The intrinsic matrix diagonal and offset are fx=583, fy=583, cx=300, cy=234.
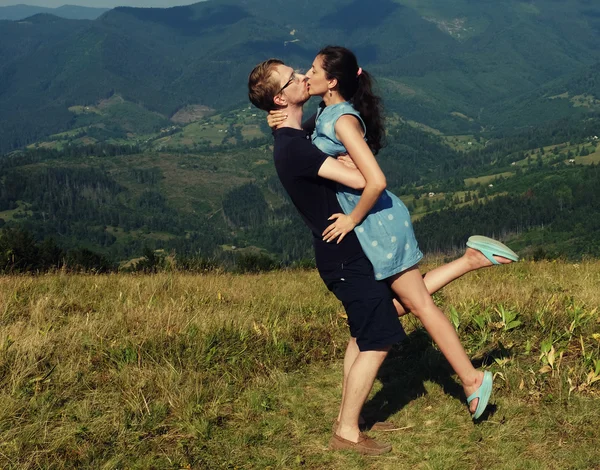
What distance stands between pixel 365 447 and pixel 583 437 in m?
1.93

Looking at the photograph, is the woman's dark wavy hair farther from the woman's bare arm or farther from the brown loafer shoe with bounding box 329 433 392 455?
the brown loafer shoe with bounding box 329 433 392 455

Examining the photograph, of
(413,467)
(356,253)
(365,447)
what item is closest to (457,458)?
(413,467)

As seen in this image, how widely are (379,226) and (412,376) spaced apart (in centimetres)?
263

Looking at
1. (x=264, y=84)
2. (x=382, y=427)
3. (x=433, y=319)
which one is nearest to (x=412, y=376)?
(x=382, y=427)

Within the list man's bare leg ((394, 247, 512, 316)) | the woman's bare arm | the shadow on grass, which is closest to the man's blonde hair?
the woman's bare arm

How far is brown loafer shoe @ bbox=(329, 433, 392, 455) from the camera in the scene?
5188 millimetres

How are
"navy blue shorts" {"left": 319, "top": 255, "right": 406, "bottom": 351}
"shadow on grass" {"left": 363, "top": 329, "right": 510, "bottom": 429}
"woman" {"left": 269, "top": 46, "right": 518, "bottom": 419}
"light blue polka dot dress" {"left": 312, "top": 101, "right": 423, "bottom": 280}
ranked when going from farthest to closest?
"shadow on grass" {"left": 363, "top": 329, "right": 510, "bottom": 429} → "navy blue shorts" {"left": 319, "top": 255, "right": 406, "bottom": 351} → "light blue polka dot dress" {"left": 312, "top": 101, "right": 423, "bottom": 280} → "woman" {"left": 269, "top": 46, "right": 518, "bottom": 419}

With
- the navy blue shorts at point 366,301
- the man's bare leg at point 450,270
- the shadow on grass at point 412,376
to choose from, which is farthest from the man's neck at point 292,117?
the shadow on grass at point 412,376

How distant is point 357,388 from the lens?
5277mm

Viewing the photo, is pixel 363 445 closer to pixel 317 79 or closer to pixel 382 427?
pixel 382 427

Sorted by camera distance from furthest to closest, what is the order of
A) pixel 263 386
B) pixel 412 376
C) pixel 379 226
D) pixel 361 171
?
pixel 412 376 < pixel 263 386 < pixel 379 226 < pixel 361 171

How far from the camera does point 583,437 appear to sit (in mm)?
5164

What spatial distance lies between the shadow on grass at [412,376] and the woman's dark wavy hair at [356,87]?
9.07ft

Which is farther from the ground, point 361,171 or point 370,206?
point 361,171
